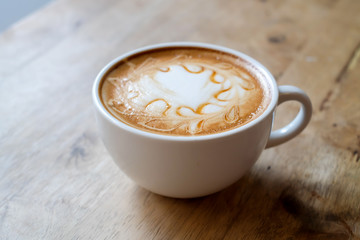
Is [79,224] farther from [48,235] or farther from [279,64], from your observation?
[279,64]

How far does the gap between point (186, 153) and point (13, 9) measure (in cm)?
206

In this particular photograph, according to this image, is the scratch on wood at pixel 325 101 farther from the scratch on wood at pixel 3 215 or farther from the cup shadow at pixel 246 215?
the scratch on wood at pixel 3 215

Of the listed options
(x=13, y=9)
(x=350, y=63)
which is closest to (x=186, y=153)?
(x=350, y=63)

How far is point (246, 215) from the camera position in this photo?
2.33 feet

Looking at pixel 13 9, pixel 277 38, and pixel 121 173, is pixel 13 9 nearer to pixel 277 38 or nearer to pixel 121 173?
pixel 277 38

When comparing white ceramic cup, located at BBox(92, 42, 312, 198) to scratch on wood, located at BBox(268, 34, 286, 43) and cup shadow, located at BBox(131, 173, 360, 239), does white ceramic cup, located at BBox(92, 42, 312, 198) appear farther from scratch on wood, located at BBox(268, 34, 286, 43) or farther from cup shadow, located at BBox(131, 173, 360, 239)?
scratch on wood, located at BBox(268, 34, 286, 43)

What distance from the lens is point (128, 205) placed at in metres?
0.73

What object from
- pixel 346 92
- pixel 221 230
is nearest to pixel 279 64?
pixel 346 92

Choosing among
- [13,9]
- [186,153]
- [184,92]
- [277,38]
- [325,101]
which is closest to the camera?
[186,153]

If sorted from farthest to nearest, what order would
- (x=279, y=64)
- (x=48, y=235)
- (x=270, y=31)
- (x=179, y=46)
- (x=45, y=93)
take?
(x=270, y=31)
(x=279, y=64)
(x=45, y=93)
(x=179, y=46)
(x=48, y=235)

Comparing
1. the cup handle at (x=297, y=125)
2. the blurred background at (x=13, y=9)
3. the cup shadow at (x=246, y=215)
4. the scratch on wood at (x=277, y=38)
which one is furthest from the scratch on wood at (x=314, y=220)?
the blurred background at (x=13, y=9)

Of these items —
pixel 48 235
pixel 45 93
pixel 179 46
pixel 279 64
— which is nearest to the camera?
pixel 48 235

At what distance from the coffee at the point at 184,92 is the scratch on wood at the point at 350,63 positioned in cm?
41

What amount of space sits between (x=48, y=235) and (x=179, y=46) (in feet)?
1.50
